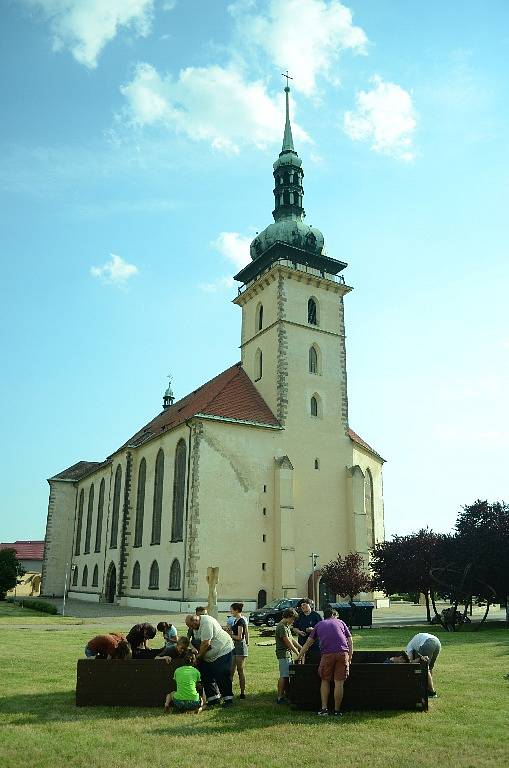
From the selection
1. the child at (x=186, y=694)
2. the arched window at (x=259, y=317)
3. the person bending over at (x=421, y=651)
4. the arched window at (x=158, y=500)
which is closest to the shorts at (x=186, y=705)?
the child at (x=186, y=694)

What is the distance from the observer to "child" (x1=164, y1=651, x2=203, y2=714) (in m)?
9.05

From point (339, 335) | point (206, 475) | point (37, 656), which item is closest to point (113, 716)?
point (37, 656)

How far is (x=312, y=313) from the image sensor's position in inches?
1689

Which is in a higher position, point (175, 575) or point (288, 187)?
point (288, 187)

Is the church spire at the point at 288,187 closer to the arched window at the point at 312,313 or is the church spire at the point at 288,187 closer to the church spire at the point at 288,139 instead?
the church spire at the point at 288,139

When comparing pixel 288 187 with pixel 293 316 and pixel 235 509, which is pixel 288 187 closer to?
pixel 293 316

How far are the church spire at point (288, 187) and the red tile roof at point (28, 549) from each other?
60.6 m

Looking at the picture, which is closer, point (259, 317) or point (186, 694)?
point (186, 694)

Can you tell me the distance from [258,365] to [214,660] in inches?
1317

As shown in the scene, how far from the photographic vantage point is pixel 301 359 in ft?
133

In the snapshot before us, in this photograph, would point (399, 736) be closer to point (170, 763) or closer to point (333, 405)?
point (170, 763)

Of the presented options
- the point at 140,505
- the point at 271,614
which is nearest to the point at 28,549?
the point at 140,505

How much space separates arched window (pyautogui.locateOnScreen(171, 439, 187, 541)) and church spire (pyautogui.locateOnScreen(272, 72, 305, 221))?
1887 centimetres

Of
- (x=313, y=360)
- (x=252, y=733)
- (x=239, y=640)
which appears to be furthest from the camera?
(x=313, y=360)
